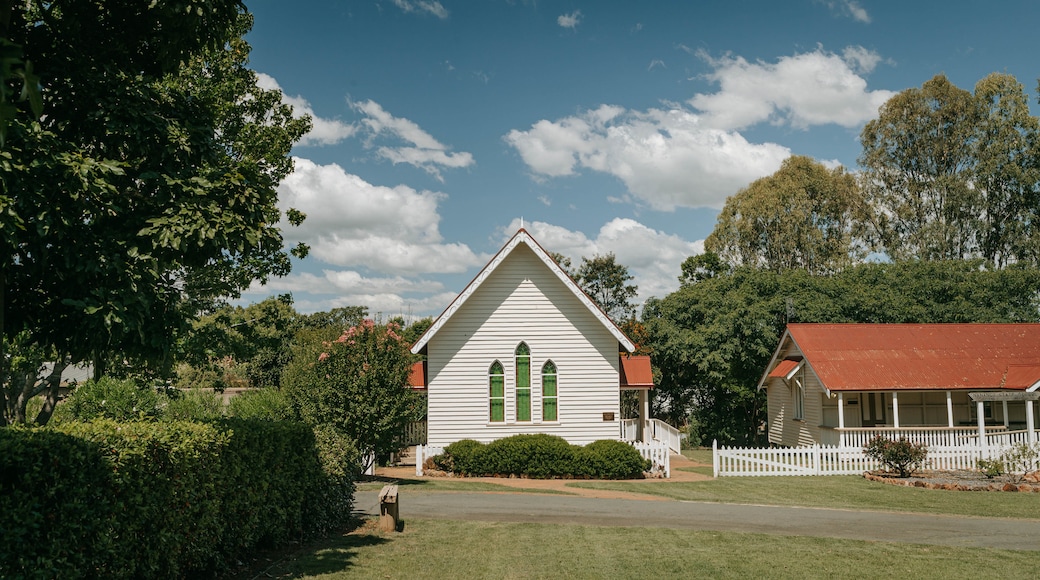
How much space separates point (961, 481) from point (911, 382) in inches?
241

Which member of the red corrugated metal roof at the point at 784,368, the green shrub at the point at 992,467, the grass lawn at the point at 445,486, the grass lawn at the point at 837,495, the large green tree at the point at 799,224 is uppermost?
the large green tree at the point at 799,224

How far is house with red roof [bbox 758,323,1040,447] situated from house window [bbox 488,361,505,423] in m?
12.3

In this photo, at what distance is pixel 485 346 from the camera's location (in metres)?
27.3

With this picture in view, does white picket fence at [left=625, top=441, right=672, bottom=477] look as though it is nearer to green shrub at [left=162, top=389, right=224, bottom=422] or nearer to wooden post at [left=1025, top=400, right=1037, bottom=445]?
wooden post at [left=1025, top=400, right=1037, bottom=445]

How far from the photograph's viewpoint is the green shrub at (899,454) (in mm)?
24188

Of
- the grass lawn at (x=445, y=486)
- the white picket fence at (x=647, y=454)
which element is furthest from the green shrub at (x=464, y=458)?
the grass lawn at (x=445, y=486)

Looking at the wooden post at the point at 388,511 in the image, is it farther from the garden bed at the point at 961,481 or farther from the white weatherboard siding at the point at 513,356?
the garden bed at the point at 961,481

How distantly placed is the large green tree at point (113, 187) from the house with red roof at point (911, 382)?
981 inches

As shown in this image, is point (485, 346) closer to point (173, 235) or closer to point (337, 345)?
point (337, 345)

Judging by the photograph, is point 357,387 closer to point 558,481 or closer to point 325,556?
point 558,481

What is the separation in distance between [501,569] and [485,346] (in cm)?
1658

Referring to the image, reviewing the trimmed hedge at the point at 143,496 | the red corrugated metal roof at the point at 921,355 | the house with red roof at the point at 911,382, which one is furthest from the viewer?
the red corrugated metal roof at the point at 921,355

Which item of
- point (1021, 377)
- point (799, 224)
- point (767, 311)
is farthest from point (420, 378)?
point (799, 224)

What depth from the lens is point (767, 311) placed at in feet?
125
